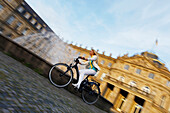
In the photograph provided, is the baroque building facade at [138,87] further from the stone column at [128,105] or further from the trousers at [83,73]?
the trousers at [83,73]

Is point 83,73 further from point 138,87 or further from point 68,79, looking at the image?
point 138,87

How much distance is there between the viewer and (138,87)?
1024 inches

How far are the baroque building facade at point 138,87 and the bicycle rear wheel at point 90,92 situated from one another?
60.0 feet

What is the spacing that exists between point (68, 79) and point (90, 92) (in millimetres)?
1430

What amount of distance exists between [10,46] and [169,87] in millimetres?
32612

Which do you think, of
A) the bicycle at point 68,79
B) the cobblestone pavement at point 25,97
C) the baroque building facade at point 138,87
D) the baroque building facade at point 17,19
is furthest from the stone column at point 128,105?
the baroque building facade at point 17,19

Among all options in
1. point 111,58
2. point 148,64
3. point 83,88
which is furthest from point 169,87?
point 83,88

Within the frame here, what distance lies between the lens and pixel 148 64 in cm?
2772

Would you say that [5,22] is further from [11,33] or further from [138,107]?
[138,107]

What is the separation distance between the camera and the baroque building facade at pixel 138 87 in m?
21.9

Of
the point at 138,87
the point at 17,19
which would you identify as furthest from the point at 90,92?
the point at 17,19

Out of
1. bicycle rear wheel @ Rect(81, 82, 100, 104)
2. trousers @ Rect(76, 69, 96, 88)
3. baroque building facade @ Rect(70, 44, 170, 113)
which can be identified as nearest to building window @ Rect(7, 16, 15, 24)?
baroque building facade @ Rect(70, 44, 170, 113)

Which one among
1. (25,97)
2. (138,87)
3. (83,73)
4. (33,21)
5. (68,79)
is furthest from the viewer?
(33,21)

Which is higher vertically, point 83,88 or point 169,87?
point 169,87
